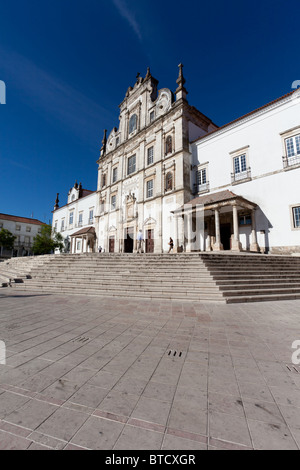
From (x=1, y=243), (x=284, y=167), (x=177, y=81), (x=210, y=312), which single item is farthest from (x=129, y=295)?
(x=1, y=243)

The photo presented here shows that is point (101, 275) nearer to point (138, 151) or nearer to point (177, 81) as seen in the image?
point (138, 151)

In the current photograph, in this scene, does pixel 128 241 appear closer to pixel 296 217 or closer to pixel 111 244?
pixel 111 244

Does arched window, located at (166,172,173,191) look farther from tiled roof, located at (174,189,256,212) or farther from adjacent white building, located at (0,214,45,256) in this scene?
adjacent white building, located at (0,214,45,256)

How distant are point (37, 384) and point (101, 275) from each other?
790 centimetres

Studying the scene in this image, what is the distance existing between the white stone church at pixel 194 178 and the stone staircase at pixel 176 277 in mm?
5271

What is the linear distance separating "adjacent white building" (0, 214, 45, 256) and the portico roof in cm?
4256

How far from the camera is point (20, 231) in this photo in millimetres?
49688

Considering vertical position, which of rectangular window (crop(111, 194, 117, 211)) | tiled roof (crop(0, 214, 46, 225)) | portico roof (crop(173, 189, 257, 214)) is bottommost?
portico roof (crop(173, 189, 257, 214))

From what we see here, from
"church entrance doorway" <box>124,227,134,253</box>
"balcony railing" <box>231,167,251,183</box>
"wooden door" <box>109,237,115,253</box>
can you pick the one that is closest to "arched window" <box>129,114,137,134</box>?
"church entrance doorway" <box>124,227,134,253</box>

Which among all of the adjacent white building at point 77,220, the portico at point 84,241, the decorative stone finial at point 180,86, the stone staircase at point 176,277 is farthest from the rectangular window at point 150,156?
the stone staircase at point 176,277

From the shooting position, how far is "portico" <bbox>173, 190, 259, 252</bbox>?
1579cm

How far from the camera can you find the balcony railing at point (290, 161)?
14.3 metres

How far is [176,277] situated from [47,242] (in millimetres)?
33487

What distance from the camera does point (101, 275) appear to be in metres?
10.1
